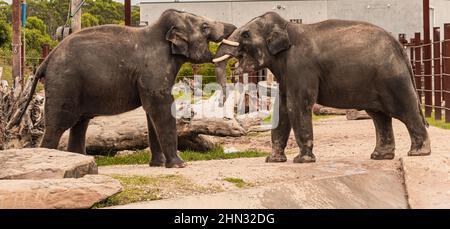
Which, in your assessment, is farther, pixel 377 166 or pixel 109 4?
pixel 109 4

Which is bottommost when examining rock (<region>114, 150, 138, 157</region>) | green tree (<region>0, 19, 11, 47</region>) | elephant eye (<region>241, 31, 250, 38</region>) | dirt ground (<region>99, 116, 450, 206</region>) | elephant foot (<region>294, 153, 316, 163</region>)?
rock (<region>114, 150, 138, 157</region>)

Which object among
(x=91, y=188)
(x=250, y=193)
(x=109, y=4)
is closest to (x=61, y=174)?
(x=91, y=188)

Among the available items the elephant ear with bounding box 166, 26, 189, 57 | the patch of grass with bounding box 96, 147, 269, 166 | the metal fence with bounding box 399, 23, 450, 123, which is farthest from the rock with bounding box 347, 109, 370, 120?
the elephant ear with bounding box 166, 26, 189, 57

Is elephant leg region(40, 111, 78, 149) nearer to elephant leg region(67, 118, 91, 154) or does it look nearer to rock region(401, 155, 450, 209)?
elephant leg region(67, 118, 91, 154)

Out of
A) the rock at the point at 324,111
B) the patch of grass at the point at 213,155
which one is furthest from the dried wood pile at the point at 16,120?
the rock at the point at 324,111

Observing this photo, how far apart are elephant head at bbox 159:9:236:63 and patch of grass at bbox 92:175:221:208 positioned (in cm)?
204

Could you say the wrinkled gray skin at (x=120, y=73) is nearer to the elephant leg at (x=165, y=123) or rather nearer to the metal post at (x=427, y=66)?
the elephant leg at (x=165, y=123)

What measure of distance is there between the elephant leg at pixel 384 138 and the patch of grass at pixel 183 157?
8.43ft

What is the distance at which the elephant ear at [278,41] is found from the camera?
9.84m

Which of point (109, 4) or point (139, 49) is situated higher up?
point (109, 4)

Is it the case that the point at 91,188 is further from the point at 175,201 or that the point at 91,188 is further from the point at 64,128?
the point at 64,128

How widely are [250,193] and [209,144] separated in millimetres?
5998

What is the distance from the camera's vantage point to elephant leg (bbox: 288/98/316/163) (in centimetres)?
973

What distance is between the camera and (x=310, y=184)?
838 cm
